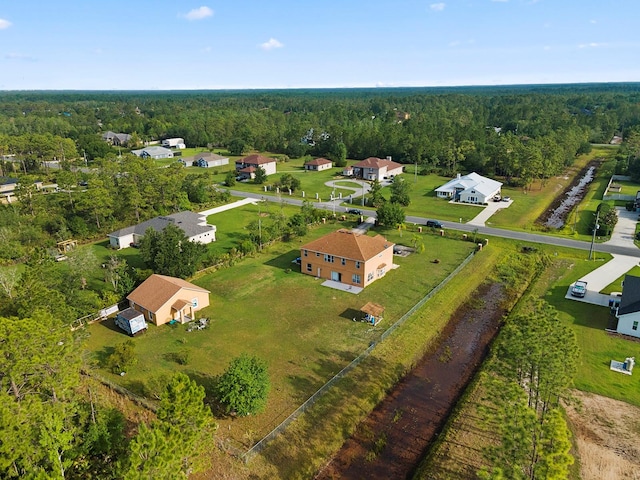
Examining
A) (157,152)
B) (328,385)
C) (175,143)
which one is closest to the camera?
(328,385)

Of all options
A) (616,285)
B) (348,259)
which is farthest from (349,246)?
(616,285)

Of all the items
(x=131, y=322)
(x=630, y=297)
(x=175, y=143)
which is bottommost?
(x=131, y=322)

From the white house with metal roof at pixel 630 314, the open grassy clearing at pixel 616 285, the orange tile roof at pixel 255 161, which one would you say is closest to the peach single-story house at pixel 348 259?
the white house with metal roof at pixel 630 314

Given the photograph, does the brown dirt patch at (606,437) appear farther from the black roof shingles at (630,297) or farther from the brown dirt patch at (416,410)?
the black roof shingles at (630,297)

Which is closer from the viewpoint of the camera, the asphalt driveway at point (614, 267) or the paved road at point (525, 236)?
the asphalt driveway at point (614, 267)

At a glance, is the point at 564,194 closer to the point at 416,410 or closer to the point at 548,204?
the point at 548,204

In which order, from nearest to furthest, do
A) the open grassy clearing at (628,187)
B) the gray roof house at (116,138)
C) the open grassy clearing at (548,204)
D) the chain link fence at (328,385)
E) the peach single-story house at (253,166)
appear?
the chain link fence at (328,385) < the open grassy clearing at (548,204) < the open grassy clearing at (628,187) < the peach single-story house at (253,166) < the gray roof house at (116,138)
